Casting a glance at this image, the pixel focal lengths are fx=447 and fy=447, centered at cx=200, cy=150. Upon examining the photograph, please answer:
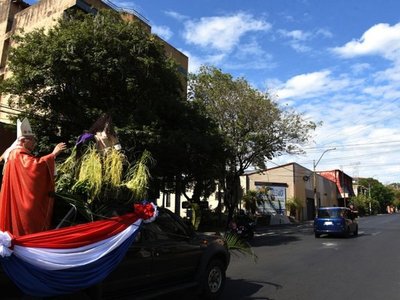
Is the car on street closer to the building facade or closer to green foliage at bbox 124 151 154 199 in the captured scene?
green foliage at bbox 124 151 154 199

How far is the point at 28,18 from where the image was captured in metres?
28.9

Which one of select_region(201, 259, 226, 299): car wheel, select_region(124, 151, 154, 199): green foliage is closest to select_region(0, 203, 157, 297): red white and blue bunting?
select_region(124, 151, 154, 199): green foliage

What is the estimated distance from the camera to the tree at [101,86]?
15.7m

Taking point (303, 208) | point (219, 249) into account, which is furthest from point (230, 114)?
point (303, 208)

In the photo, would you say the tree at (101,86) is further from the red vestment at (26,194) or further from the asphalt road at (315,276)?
the red vestment at (26,194)

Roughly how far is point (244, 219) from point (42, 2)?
18076 millimetres

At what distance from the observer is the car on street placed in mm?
5770

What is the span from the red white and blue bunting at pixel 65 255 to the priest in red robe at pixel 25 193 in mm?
199

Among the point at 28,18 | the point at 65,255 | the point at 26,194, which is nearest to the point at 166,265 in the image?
the point at 65,255

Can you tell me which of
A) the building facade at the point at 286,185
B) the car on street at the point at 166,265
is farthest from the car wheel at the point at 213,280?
the building facade at the point at 286,185

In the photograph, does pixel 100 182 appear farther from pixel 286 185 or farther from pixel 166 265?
pixel 286 185

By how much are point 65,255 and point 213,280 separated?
3.60m

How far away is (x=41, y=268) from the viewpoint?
4.67 m

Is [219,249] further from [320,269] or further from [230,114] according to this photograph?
[230,114]
